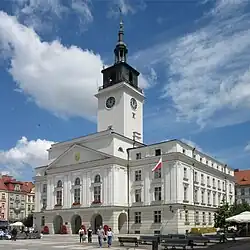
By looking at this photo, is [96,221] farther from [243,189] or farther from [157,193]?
[243,189]

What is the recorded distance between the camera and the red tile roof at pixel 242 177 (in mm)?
101312

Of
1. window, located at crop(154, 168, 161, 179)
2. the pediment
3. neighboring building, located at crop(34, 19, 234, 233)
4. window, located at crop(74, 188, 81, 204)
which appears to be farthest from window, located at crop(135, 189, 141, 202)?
window, located at crop(74, 188, 81, 204)

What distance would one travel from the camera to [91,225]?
2388 inches

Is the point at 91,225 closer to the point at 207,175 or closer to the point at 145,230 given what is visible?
the point at 145,230

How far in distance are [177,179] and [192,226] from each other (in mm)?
7627

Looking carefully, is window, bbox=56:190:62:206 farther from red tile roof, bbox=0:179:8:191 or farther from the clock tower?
red tile roof, bbox=0:179:8:191

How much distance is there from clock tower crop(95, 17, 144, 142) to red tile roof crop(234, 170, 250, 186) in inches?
1667

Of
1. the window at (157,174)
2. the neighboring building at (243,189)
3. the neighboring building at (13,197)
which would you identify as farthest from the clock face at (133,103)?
the neighboring building at (13,197)

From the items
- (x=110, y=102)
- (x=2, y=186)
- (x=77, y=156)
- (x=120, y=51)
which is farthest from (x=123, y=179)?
(x=2, y=186)

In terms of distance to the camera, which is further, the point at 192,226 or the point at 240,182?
the point at 240,182

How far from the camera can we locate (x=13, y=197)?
334ft

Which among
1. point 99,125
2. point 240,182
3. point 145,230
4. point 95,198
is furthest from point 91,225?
point 240,182

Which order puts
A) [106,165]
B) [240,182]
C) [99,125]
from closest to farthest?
[106,165] → [99,125] → [240,182]

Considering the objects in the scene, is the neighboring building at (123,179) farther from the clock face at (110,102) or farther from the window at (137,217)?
the clock face at (110,102)
